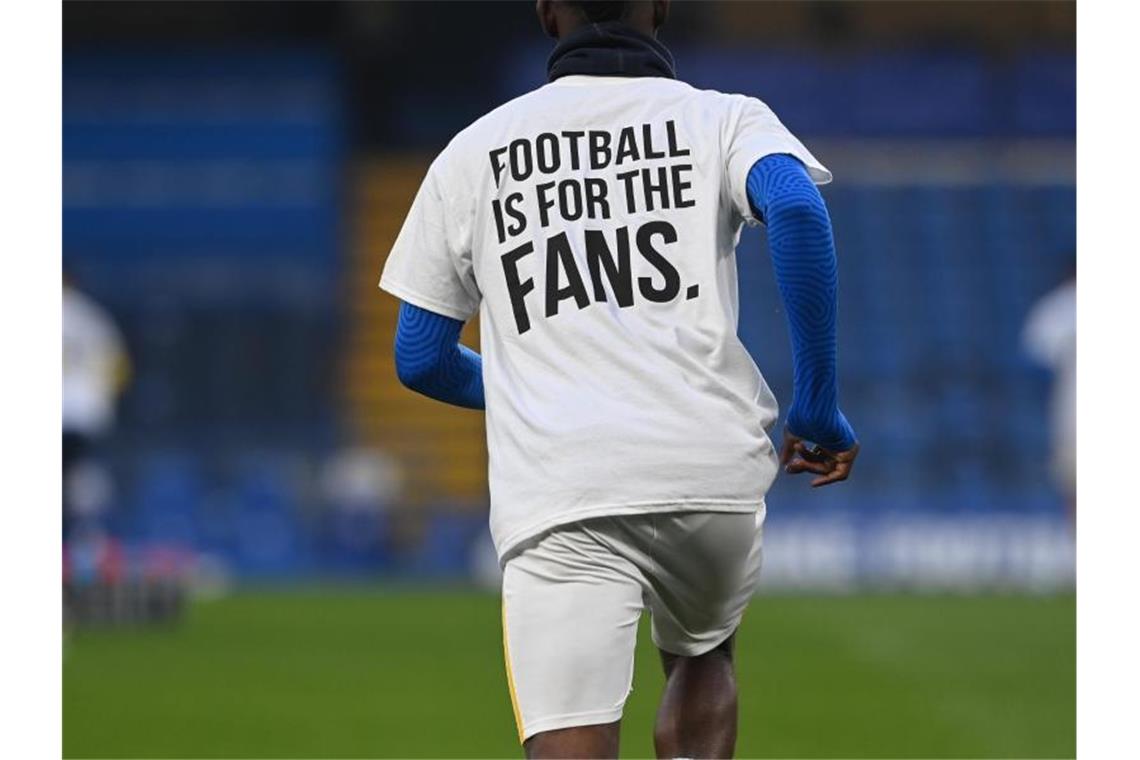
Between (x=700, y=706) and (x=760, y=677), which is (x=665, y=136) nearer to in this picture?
(x=700, y=706)

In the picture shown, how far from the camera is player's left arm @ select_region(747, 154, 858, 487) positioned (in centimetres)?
329

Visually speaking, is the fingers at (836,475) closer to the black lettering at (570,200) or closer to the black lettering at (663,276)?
the black lettering at (663,276)

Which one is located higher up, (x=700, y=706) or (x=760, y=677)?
(x=700, y=706)

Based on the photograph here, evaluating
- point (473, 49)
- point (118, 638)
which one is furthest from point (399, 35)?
Answer: point (118, 638)

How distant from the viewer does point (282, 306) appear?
2022 centimetres

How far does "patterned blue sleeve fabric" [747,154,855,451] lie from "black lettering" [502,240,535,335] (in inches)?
15.6

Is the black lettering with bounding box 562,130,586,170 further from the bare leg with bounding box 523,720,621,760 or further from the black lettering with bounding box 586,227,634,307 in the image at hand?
the bare leg with bounding box 523,720,621,760

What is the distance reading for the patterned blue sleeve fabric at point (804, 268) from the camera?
3.29 metres

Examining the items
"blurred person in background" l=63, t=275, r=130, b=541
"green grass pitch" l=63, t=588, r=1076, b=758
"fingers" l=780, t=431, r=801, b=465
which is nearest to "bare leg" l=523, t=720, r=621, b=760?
"fingers" l=780, t=431, r=801, b=465

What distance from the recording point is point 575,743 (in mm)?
3307

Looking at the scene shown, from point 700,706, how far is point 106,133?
18467 mm

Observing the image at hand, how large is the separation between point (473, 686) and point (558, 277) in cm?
497

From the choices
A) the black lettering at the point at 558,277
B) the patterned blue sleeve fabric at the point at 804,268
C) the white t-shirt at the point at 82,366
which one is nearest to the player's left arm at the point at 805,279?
the patterned blue sleeve fabric at the point at 804,268

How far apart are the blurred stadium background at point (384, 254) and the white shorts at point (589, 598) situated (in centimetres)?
1013
